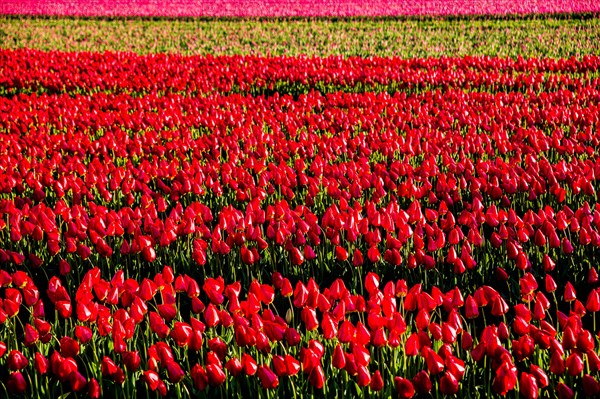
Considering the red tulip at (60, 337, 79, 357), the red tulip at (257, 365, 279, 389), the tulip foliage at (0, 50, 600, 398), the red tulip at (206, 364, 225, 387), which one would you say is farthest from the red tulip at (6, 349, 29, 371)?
the red tulip at (257, 365, 279, 389)

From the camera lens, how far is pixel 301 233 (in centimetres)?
397

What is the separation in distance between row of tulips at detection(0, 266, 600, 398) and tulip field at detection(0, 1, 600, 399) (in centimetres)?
1

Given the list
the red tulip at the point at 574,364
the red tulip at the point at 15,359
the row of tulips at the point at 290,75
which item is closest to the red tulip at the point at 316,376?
the red tulip at the point at 574,364

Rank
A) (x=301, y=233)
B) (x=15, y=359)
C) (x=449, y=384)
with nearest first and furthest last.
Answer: (x=449, y=384) < (x=15, y=359) < (x=301, y=233)

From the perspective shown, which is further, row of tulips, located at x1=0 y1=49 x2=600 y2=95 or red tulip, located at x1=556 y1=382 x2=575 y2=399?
row of tulips, located at x1=0 y1=49 x2=600 y2=95

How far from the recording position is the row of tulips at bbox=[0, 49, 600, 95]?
34.7ft

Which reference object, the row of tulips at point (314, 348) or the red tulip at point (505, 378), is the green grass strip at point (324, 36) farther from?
the red tulip at point (505, 378)

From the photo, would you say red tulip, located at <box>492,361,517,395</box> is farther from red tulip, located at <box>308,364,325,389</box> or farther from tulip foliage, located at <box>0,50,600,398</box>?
red tulip, located at <box>308,364,325,389</box>

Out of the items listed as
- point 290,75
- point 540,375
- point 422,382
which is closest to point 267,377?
point 422,382

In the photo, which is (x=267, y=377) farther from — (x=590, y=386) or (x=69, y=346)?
(x=590, y=386)

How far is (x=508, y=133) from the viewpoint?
24.2 feet

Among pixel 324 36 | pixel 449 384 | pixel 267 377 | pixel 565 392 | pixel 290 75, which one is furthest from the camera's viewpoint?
pixel 324 36

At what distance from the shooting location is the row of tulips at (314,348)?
2381 mm

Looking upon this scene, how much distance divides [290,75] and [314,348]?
9.33 metres
